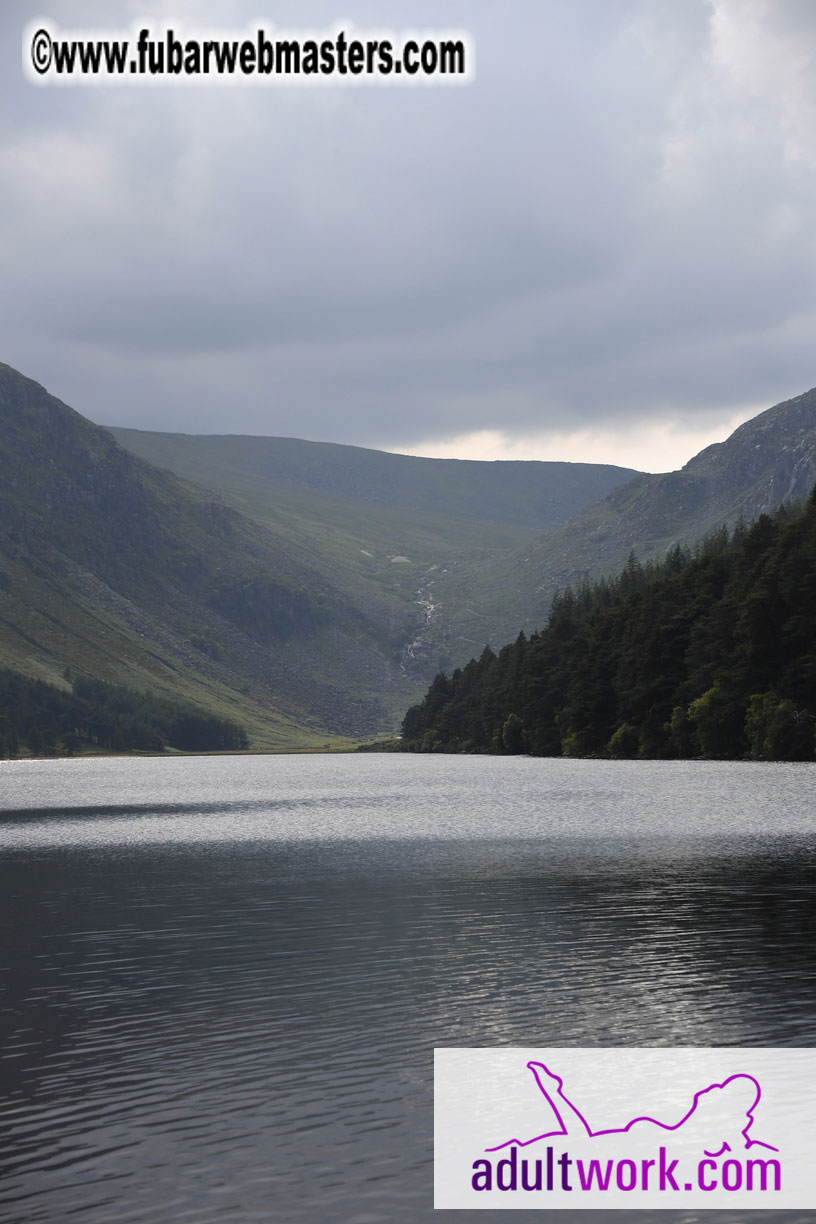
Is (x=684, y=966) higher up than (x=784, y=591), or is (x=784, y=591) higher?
(x=784, y=591)

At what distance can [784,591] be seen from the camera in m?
158

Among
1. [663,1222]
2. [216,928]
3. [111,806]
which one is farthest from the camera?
[111,806]

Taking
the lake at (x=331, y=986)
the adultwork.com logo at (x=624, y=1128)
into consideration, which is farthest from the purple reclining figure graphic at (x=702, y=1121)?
the lake at (x=331, y=986)

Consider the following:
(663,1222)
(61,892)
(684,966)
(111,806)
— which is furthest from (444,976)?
(111,806)

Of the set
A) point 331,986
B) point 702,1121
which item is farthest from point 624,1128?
point 331,986

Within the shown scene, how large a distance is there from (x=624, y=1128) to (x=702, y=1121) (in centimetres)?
156

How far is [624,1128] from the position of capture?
23.4 meters

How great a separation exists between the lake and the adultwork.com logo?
29.1 inches

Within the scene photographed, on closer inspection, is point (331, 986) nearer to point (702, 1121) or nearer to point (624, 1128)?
point (624, 1128)

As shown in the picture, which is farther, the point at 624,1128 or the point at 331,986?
the point at 331,986

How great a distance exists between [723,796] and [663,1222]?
87706 millimetres

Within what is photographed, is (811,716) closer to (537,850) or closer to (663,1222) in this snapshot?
(537,850)

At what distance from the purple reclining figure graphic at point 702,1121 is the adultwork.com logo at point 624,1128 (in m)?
0.03

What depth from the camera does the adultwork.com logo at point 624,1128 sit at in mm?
20547
